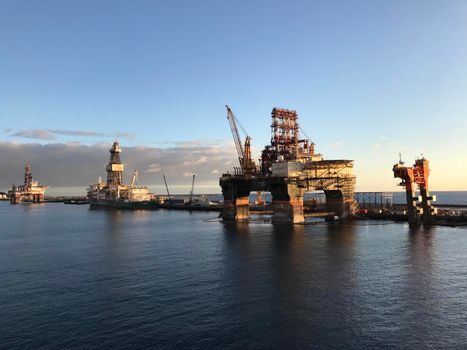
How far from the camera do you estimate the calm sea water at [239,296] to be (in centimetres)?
3095

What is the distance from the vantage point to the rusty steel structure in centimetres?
10481

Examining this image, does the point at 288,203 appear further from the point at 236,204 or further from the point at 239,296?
the point at 239,296

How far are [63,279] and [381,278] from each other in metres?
42.8

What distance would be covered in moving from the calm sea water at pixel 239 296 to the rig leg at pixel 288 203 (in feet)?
129

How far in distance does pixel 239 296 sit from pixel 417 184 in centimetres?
8356

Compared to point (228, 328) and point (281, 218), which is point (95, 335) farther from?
point (281, 218)

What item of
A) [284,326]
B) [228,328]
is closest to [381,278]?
[284,326]

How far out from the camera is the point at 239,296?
138 ft

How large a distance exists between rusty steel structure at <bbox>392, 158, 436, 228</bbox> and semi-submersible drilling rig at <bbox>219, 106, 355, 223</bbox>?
2156 centimetres

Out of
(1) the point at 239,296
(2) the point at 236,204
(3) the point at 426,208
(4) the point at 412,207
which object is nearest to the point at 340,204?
(4) the point at 412,207

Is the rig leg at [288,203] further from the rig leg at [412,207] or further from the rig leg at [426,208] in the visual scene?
the rig leg at [426,208]

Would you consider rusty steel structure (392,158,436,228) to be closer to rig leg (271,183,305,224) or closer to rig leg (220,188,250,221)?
rig leg (271,183,305,224)

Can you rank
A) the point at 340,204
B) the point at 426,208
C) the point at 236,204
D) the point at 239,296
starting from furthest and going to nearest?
the point at 236,204 → the point at 340,204 → the point at 426,208 → the point at 239,296

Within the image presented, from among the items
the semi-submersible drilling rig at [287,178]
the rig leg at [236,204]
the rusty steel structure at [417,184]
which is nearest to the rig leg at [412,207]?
the rusty steel structure at [417,184]
